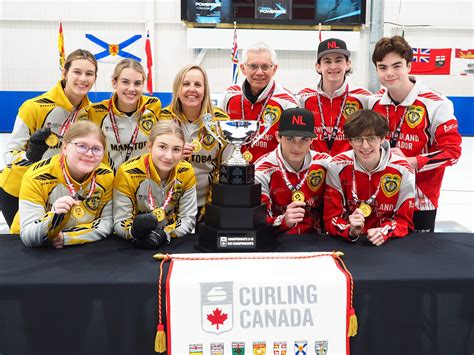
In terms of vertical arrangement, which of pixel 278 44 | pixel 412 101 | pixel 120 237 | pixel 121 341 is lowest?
pixel 121 341

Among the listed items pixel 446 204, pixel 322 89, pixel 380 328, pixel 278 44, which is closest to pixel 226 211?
pixel 380 328

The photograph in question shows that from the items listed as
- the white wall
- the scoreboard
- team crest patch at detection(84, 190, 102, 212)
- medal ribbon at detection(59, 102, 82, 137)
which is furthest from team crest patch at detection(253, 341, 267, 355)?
the white wall

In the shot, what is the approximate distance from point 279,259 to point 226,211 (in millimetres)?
300

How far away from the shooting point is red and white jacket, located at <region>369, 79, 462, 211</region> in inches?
110

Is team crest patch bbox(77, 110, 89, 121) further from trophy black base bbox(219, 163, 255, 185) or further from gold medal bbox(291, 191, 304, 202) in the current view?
gold medal bbox(291, 191, 304, 202)

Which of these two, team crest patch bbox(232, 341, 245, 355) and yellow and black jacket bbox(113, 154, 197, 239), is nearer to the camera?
team crest patch bbox(232, 341, 245, 355)

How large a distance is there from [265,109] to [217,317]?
1.70 metres

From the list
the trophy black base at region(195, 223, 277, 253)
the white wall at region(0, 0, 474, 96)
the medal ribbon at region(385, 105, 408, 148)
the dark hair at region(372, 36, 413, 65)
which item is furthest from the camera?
the white wall at region(0, 0, 474, 96)

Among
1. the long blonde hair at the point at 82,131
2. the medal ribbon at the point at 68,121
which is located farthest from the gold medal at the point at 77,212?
the medal ribbon at the point at 68,121

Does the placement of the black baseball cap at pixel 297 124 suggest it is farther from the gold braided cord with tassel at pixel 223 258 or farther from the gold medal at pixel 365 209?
the gold braided cord with tassel at pixel 223 258

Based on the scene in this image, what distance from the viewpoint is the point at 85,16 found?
41.6 feet

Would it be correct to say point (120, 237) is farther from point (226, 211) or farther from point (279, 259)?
point (279, 259)

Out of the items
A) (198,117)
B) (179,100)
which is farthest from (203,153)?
(179,100)

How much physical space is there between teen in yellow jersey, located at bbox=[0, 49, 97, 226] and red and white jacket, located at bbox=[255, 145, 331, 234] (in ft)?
3.76
